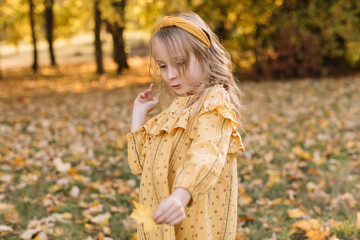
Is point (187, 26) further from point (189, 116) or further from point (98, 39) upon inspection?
point (98, 39)

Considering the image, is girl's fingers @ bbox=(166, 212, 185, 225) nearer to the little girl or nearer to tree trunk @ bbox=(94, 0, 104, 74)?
the little girl

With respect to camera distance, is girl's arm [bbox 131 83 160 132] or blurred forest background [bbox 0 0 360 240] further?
blurred forest background [bbox 0 0 360 240]

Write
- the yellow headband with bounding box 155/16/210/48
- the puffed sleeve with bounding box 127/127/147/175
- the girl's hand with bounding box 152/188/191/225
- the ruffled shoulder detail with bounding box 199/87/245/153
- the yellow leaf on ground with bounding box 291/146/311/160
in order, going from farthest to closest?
the yellow leaf on ground with bounding box 291/146/311/160
the puffed sleeve with bounding box 127/127/147/175
the yellow headband with bounding box 155/16/210/48
the ruffled shoulder detail with bounding box 199/87/245/153
the girl's hand with bounding box 152/188/191/225

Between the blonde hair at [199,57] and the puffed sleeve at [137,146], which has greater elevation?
the blonde hair at [199,57]

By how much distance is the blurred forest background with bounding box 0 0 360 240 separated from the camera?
116 inches

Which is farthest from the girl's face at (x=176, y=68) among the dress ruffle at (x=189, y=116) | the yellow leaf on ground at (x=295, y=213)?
the yellow leaf on ground at (x=295, y=213)

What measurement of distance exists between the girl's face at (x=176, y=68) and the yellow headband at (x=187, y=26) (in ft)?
0.28

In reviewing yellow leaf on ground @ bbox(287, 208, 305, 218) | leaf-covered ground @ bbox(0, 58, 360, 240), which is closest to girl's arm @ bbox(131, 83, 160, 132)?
leaf-covered ground @ bbox(0, 58, 360, 240)

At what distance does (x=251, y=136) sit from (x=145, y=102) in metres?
3.58

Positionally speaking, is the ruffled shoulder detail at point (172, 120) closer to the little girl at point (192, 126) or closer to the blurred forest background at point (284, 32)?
the little girl at point (192, 126)

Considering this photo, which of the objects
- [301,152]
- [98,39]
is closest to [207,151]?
[301,152]

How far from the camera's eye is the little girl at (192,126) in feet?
4.97

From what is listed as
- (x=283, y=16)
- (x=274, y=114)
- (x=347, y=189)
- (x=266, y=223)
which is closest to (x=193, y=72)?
(x=266, y=223)

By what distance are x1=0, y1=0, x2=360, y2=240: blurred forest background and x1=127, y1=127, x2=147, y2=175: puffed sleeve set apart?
0.85 metres
